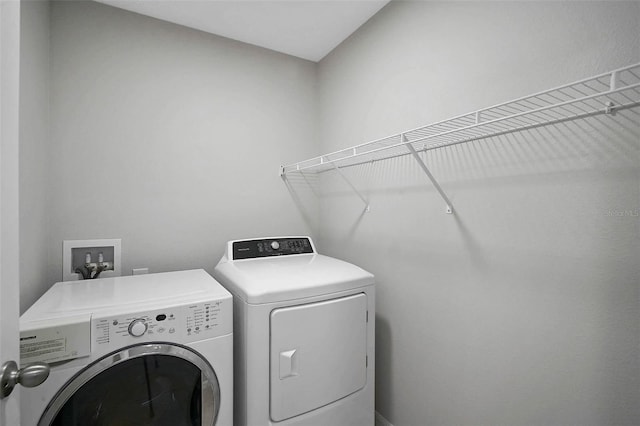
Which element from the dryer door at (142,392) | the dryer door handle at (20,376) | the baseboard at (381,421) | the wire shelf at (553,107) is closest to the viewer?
the dryer door handle at (20,376)

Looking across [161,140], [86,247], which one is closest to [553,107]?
[161,140]

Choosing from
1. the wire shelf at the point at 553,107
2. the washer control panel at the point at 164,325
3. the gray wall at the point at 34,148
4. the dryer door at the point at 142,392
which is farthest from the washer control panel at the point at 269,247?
the wire shelf at the point at 553,107

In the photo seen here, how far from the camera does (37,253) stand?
148 cm

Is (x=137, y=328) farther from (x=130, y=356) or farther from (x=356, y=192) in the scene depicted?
(x=356, y=192)

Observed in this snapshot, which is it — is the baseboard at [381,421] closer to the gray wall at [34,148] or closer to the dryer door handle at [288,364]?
the dryer door handle at [288,364]

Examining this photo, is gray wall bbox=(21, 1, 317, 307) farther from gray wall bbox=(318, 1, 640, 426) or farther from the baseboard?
the baseboard

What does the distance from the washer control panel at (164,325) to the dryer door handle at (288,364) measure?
0.28 meters

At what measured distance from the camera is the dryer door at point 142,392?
106cm

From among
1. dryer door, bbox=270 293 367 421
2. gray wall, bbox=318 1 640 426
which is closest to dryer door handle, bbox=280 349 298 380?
dryer door, bbox=270 293 367 421

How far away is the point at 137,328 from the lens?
1.14m

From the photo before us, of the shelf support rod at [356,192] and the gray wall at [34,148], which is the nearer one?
the gray wall at [34,148]

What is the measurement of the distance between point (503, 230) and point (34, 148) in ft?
7.08

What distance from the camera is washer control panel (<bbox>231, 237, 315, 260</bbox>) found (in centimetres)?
191

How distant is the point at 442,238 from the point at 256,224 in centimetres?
135
